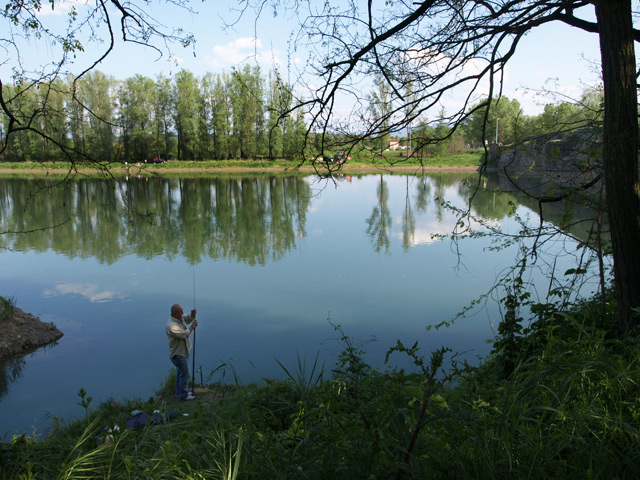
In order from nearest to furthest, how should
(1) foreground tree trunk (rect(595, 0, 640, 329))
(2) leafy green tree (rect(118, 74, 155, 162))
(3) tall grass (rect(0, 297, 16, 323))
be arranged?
(1) foreground tree trunk (rect(595, 0, 640, 329)) → (3) tall grass (rect(0, 297, 16, 323)) → (2) leafy green tree (rect(118, 74, 155, 162))

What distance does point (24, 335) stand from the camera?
8531mm

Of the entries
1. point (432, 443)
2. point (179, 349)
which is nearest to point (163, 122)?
point (179, 349)

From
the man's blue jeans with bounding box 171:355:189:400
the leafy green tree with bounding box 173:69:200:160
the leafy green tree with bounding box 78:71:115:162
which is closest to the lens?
the man's blue jeans with bounding box 171:355:189:400

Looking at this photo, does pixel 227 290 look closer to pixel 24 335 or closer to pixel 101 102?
pixel 24 335

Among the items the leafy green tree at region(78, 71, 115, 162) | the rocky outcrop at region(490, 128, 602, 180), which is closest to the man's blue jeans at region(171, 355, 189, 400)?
the rocky outcrop at region(490, 128, 602, 180)

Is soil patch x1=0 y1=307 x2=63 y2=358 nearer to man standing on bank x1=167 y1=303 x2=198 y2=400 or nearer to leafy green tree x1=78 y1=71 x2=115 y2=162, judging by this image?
A: man standing on bank x1=167 y1=303 x2=198 y2=400

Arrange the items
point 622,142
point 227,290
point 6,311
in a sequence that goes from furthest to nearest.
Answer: point 227,290
point 6,311
point 622,142

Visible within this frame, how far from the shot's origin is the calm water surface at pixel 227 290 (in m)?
7.24

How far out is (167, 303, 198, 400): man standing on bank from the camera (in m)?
6.34

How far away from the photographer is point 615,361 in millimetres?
2857

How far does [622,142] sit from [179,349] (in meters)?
5.44

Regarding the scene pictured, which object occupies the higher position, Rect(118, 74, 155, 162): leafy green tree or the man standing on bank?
Rect(118, 74, 155, 162): leafy green tree

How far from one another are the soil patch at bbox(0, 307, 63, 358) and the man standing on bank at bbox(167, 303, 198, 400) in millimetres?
3520

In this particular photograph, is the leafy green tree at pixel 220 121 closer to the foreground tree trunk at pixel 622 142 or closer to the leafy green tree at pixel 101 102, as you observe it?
the leafy green tree at pixel 101 102
